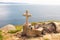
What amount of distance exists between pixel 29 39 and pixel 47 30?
1303 mm

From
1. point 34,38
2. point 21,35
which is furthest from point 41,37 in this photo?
point 21,35

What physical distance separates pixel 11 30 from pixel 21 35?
2.92 ft

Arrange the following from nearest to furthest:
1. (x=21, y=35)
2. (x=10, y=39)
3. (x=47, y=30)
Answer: (x=10, y=39) → (x=21, y=35) → (x=47, y=30)

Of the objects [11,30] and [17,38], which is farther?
[11,30]

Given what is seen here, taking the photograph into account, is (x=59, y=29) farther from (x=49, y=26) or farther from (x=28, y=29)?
(x=28, y=29)

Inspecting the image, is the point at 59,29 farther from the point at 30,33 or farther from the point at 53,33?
the point at 30,33

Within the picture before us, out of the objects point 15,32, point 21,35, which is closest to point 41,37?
point 21,35

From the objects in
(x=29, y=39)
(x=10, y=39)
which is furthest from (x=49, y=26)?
(x=10, y=39)

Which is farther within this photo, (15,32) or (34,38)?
(15,32)

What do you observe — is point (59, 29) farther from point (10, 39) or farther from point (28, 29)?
point (10, 39)

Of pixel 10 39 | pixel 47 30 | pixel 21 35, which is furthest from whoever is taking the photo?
pixel 47 30

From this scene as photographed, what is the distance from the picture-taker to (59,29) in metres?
7.60

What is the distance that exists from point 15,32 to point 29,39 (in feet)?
4.73

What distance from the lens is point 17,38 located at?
680cm
